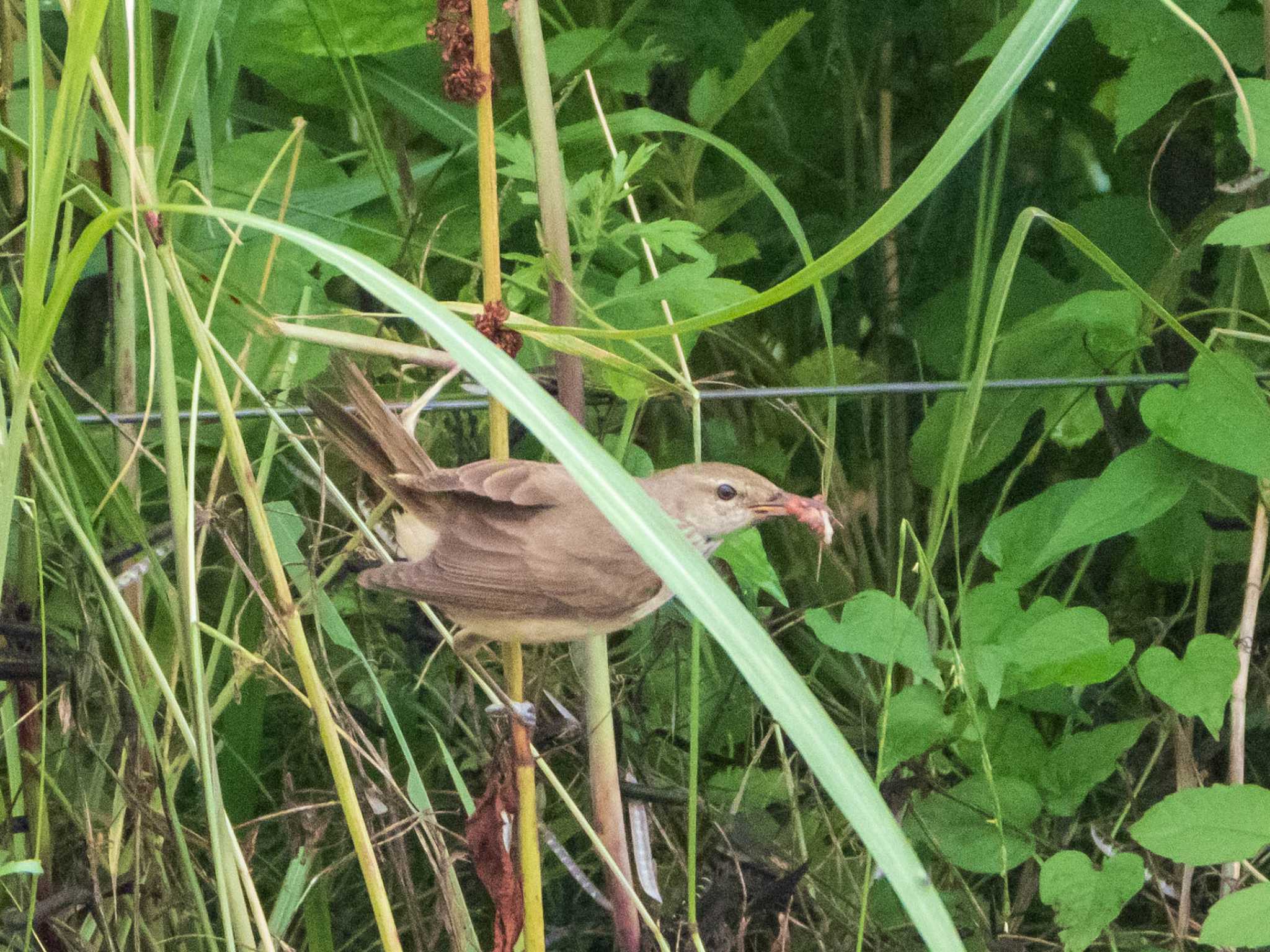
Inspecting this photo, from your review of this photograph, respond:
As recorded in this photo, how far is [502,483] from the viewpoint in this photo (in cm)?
68

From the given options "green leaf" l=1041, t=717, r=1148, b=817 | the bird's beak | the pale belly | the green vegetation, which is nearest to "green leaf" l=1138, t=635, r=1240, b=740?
the green vegetation

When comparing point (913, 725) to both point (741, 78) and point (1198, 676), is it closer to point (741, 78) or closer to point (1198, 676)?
point (1198, 676)

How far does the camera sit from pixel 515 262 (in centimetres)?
141

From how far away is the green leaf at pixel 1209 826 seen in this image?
860mm

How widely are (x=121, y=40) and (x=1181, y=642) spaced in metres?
1.14

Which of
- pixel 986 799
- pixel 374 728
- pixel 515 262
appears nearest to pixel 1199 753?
pixel 986 799

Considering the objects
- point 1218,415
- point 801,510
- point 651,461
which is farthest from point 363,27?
point 1218,415

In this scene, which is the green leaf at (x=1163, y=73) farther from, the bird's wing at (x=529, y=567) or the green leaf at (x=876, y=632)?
the bird's wing at (x=529, y=567)

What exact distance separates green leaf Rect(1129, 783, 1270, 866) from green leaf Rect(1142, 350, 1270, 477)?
22cm

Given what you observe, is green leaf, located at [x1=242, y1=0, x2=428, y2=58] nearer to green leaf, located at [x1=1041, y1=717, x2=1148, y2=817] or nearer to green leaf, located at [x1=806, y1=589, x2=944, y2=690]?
green leaf, located at [x1=806, y1=589, x2=944, y2=690]

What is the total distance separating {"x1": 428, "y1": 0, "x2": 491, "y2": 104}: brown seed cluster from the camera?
607 millimetres

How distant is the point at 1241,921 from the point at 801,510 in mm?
407

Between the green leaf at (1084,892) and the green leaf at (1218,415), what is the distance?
30 centimetres

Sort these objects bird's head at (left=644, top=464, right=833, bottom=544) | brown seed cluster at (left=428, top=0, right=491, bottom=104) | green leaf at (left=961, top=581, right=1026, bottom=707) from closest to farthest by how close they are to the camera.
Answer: brown seed cluster at (left=428, top=0, right=491, bottom=104), bird's head at (left=644, top=464, right=833, bottom=544), green leaf at (left=961, top=581, right=1026, bottom=707)
